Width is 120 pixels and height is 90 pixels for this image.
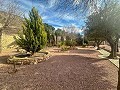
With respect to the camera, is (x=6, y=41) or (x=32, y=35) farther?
(x=6, y=41)

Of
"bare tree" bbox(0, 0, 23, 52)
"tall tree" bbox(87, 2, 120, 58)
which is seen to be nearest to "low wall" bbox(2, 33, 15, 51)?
"bare tree" bbox(0, 0, 23, 52)

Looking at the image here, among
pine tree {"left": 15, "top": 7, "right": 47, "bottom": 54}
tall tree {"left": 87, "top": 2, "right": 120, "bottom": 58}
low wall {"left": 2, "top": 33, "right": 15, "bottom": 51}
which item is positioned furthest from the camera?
low wall {"left": 2, "top": 33, "right": 15, "bottom": 51}

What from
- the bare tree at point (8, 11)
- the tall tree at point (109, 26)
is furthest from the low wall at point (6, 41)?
the tall tree at point (109, 26)

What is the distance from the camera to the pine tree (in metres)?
18.6

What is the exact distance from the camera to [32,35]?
18359 mm

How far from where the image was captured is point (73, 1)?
643 cm

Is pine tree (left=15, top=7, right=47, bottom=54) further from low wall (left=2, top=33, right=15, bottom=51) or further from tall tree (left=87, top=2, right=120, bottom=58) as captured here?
low wall (left=2, top=33, right=15, bottom=51)

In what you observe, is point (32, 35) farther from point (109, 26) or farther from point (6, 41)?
point (6, 41)

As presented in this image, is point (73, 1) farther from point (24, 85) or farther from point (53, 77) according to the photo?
point (53, 77)

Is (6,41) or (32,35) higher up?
(32,35)

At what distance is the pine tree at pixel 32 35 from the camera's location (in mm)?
18578

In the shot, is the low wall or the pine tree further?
the low wall

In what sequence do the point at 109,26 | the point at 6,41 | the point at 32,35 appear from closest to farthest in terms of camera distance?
the point at 32,35 → the point at 109,26 → the point at 6,41

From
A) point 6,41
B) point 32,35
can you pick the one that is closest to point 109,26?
point 32,35
